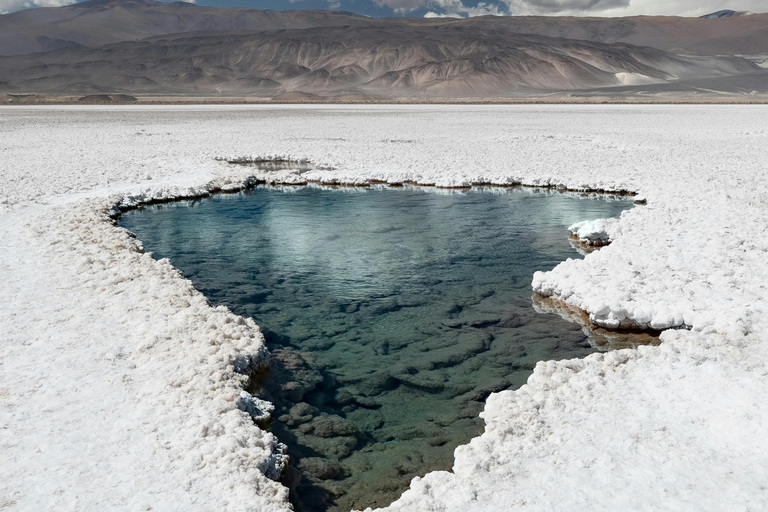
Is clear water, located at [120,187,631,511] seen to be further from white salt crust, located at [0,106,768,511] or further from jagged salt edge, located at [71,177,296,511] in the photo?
white salt crust, located at [0,106,768,511]

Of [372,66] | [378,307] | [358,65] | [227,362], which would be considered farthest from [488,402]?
[372,66]

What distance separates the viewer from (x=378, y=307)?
6254 millimetres

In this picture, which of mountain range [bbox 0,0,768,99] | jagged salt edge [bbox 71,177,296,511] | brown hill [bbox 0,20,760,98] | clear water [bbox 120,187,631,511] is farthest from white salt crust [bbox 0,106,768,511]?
brown hill [bbox 0,20,760,98]

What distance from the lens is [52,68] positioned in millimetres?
125312

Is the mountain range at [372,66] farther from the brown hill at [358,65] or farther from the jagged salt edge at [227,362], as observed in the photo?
the jagged salt edge at [227,362]

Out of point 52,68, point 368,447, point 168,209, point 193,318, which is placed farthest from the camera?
point 52,68

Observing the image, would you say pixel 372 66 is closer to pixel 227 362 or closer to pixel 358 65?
pixel 358 65

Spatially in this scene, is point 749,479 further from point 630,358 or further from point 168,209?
point 168,209

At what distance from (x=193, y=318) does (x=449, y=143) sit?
1491 centimetres

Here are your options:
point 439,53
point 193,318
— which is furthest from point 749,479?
point 439,53

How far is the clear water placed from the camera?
13.1 ft

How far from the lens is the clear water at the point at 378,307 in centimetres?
400

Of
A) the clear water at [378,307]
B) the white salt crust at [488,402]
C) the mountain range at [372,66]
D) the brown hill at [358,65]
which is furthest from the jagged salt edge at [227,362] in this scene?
the brown hill at [358,65]

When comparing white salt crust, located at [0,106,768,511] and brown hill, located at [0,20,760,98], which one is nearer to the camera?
white salt crust, located at [0,106,768,511]
